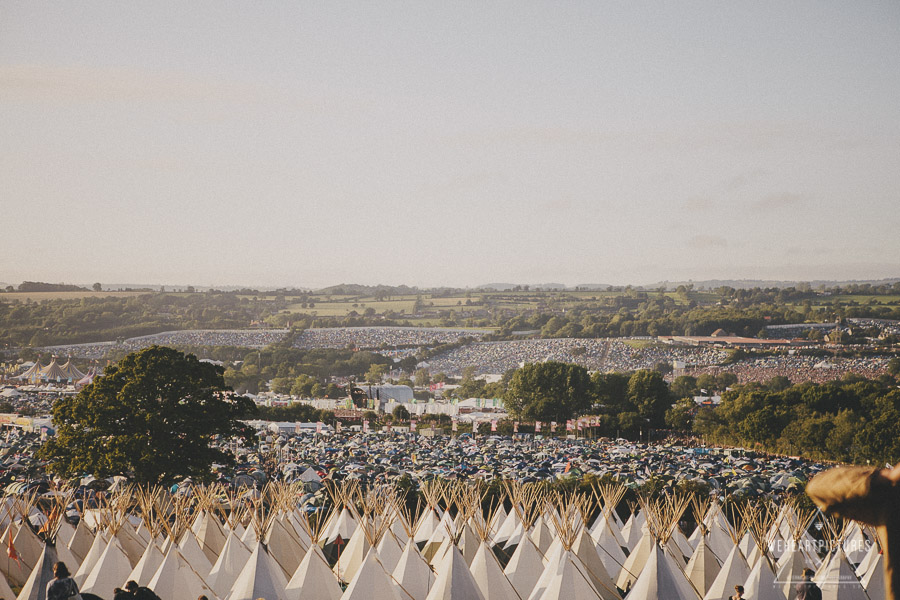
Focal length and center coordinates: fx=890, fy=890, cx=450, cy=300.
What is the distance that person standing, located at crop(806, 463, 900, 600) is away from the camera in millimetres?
2178

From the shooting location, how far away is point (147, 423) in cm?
3478

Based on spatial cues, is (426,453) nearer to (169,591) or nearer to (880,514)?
(169,591)

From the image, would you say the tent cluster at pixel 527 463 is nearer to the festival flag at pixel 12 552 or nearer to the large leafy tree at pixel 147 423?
the large leafy tree at pixel 147 423

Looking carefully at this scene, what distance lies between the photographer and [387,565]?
23469 mm

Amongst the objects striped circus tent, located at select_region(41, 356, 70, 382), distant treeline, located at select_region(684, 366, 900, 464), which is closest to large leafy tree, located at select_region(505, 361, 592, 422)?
distant treeline, located at select_region(684, 366, 900, 464)

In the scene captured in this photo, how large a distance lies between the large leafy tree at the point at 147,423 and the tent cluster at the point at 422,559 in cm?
669

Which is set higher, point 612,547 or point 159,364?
point 159,364

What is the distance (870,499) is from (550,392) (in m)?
106

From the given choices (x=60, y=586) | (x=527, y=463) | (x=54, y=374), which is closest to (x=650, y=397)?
(x=527, y=463)

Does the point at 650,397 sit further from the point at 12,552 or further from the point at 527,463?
the point at 12,552

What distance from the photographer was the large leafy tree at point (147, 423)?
1341 inches

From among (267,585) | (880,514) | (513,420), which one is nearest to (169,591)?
(267,585)

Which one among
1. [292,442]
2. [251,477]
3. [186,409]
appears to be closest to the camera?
[186,409]

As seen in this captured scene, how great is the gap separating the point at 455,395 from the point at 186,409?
431 ft
